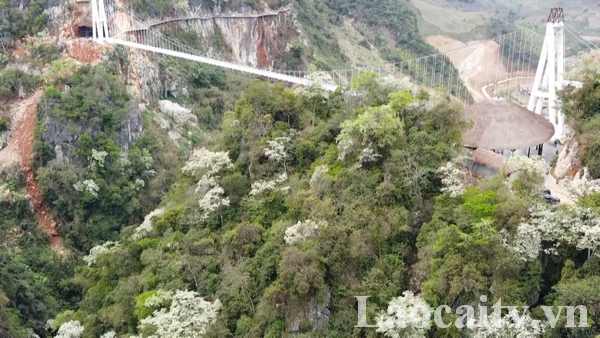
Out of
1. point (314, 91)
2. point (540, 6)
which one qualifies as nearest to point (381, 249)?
point (314, 91)

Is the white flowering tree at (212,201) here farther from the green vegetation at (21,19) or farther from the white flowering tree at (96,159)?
the green vegetation at (21,19)

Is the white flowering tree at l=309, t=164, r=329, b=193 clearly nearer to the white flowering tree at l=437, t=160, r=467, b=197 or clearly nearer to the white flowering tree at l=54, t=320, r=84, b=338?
the white flowering tree at l=437, t=160, r=467, b=197

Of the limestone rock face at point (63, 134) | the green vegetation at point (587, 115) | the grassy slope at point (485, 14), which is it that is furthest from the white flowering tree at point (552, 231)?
the grassy slope at point (485, 14)

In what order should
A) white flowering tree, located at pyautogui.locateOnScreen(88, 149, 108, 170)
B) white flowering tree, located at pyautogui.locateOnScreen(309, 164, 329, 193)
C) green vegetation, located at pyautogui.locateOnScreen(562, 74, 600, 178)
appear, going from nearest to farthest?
green vegetation, located at pyautogui.locateOnScreen(562, 74, 600, 178) → white flowering tree, located at pyautogui.locateOnScreen(309, 164, 329, 193) → white flowering tree, located at pyautogui.locateOnScreen(88, 149, 108, 170)

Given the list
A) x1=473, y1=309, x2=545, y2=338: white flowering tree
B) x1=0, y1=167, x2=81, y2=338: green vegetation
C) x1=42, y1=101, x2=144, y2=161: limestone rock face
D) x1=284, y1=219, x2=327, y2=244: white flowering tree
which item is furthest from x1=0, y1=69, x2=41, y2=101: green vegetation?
x1=473, y1=309, x2=545, y2=338: white flowering tree

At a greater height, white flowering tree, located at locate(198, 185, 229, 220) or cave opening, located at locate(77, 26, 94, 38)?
cave opening, located at locate(77, 26, 94, 38)

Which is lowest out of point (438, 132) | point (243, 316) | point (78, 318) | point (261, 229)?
point (78, 318)

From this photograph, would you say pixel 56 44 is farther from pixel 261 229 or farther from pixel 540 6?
pixel 540 6
